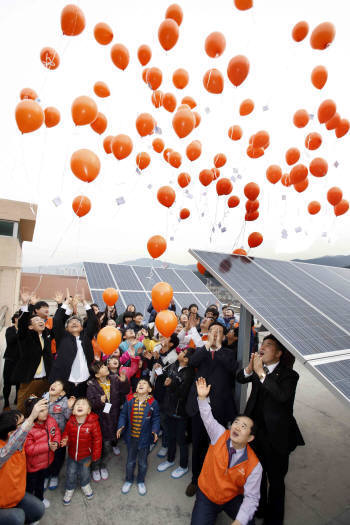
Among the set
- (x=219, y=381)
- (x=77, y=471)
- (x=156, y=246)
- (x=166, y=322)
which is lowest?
(x=77, y=471)

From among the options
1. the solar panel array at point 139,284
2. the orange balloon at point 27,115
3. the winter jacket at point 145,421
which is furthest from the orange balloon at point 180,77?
the winter jacket at point 145,421

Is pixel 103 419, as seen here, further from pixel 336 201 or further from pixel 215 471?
pixel 336 201

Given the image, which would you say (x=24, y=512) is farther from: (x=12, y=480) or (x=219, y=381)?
(x=219, y=381)

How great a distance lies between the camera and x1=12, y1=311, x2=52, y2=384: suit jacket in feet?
13.8

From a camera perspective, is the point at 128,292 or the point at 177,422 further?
the point at 128,292

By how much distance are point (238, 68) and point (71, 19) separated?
3297mm

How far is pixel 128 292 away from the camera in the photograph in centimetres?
991

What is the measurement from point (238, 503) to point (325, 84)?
7.83 m

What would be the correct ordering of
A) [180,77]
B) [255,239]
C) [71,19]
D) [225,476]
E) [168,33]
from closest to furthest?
1. [225,476]
2. [71,19]
3. [168,33]
4. [180,77]
5. [255,239]

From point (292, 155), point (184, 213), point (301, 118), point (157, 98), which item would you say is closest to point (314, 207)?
point (292, 155)

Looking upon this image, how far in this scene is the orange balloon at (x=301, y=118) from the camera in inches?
277

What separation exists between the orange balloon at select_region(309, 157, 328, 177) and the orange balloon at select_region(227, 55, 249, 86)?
3.00 metres

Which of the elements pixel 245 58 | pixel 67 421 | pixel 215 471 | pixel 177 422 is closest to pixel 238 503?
pixel 215 471

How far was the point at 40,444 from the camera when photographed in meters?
3.02
